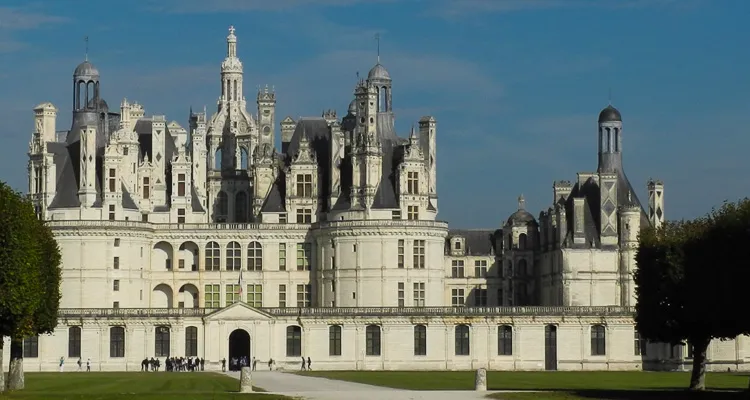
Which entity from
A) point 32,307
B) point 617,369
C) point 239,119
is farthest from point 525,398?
point 239,119

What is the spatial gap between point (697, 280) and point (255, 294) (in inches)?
Result: 1926

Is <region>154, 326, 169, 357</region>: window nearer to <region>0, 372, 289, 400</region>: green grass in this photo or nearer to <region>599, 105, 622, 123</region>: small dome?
<region>0, 372, 289, 400</region>: green grass

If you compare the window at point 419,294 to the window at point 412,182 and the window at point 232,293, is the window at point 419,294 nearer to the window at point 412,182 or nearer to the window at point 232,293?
the window at point 412,182

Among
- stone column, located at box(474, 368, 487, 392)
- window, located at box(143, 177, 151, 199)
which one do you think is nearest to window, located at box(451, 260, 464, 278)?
window, located at box(143, 177, 151, 199)

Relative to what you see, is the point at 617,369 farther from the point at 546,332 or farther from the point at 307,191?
the point at 307,191

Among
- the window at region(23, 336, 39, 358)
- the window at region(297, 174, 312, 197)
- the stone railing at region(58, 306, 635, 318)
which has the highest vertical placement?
the window at region(297, 174, 312, 197)

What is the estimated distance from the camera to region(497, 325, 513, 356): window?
386ft

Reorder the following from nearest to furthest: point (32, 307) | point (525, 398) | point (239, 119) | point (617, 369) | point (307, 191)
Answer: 1. point (525, 398)
2. point (32, 307)
3. point (617, 369)
4. point (307, 191)
5. point (239, 119)

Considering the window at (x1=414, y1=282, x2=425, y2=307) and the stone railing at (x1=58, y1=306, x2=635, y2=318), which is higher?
the window at (x1=414, y1=282, x2=425, y2=307)

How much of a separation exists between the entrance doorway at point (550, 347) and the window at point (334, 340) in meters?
12.1

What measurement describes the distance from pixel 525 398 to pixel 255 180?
5789cm

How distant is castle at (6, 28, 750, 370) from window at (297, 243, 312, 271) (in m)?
0.09

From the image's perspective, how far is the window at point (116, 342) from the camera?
117 m

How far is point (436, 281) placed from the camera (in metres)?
122
